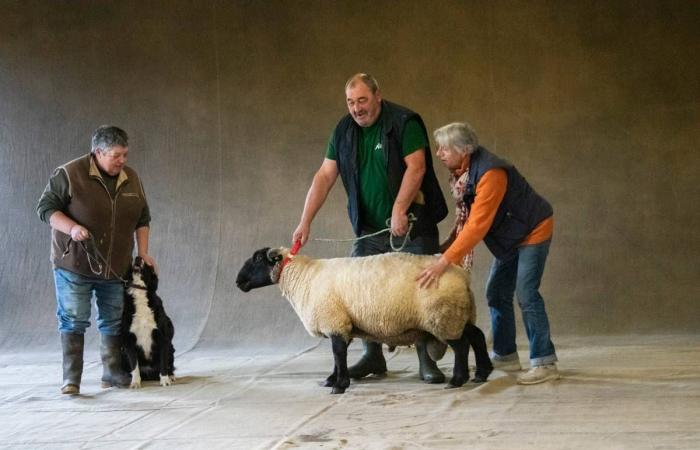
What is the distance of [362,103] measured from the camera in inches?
185

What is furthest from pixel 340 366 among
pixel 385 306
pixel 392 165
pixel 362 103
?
pixel 362 103

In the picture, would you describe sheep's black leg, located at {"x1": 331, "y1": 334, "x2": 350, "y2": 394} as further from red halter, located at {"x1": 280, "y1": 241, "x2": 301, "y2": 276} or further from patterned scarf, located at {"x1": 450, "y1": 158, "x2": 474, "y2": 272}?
patterned scarf, located at {"x1": 450, "y1": 158, "x2": 474, "y2": 272}

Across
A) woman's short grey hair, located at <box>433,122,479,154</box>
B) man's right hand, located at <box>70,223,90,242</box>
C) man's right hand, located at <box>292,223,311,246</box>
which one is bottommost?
man's right hand, located at <box>292,223,311,246</box>

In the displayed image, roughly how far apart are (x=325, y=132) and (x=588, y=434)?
4.81 meters

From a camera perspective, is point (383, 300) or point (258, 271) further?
point (258, 271)

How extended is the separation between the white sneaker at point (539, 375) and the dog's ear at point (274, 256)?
4.61 ft

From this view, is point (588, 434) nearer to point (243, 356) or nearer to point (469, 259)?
point (469, 259)

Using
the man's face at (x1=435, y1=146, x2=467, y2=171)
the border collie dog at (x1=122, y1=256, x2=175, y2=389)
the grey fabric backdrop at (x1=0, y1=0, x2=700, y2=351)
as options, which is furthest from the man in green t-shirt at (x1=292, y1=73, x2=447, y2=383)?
the grey fabric backdrop at (x1=0, y1=0, x2=700, y2=351)

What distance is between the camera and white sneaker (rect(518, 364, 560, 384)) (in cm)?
446

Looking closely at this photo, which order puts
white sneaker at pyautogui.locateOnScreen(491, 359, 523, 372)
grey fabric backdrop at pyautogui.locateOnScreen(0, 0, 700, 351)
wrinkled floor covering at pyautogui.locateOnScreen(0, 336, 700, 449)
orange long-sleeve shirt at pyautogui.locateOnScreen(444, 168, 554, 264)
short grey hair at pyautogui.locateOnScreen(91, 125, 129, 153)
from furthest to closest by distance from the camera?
grey fabric backdrop at pyautogui.locateOnScreen(0, 0, 700, 351), white sneaker at pyautogui.locateOnScreen(491, 359, 523, 372), short grey hair at pyautogui.locateOnScreen(91, 125, 129, 153), orange long-sleeve shirt at pyautogui.locateOnScreen(444, 168, 554, 264), wrinkled floor covering at pyautogui.locateOnScreen(0, 336, 700, 449)

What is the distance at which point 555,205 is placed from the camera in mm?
7348

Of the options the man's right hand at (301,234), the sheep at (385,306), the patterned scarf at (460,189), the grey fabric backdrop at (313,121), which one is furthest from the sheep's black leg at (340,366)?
the grey fabric backdrop at (313,121)

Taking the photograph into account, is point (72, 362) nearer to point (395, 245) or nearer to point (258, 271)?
point (258, 271)

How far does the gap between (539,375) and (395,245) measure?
1025 mm
